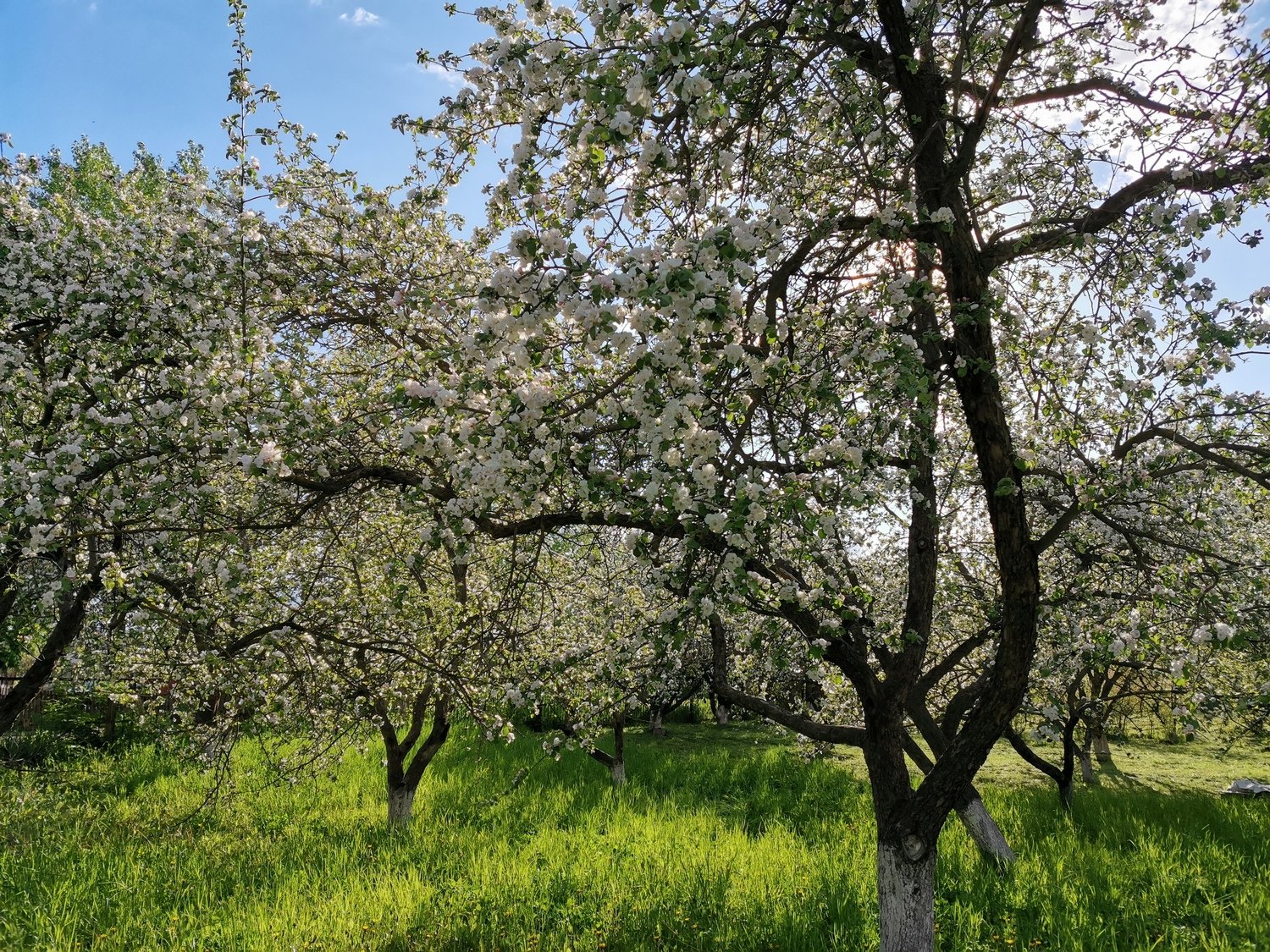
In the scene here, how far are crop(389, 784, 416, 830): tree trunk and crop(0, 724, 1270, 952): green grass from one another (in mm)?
418

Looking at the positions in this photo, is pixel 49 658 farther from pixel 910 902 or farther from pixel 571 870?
pixel 910 902

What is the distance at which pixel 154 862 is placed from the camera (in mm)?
8648

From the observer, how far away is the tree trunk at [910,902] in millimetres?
5219

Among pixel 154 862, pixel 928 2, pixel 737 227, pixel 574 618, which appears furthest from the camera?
pixel 574 618

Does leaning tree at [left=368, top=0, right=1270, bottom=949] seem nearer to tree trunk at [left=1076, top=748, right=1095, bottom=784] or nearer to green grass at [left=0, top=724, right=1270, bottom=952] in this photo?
green grass at [left=0, top=724, right=1270, bottom=952]

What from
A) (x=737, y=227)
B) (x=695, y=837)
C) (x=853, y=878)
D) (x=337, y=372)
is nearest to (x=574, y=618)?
(x=695, y=837)

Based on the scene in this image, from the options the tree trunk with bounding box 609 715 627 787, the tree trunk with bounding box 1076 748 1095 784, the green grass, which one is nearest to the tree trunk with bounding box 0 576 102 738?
the green grass

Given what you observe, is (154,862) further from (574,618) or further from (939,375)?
(939,375)

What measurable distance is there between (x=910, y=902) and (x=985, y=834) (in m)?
4.23

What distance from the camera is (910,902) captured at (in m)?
5.24

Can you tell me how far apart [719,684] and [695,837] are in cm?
420

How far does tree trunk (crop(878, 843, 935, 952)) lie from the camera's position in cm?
522

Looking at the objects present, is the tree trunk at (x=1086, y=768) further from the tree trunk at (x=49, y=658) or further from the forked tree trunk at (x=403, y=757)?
the tree trunk at (x=49, y=658)

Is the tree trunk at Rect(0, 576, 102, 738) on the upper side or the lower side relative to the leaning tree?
lower
